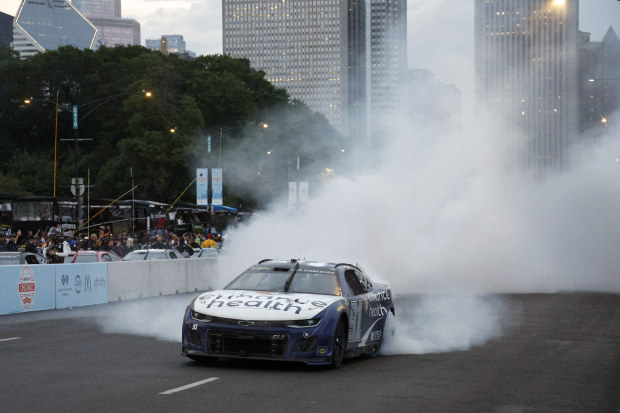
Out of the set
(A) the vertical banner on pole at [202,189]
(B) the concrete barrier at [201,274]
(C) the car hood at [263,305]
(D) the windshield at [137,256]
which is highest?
(A) the vertical banner on pole at [202,189]

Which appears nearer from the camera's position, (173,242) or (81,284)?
(81,284)

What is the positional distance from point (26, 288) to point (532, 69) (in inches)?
2142

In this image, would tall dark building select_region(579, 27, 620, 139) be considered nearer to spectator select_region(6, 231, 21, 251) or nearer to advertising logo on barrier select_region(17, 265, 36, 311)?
spectator select_region(6, 231, 21, 251)

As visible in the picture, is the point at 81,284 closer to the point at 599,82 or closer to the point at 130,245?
the point at 130,245

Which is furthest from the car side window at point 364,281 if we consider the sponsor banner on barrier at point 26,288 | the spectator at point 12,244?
the spectator at point 12,244

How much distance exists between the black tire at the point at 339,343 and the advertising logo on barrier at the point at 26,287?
460 inches

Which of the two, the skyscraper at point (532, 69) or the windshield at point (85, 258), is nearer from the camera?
the windshield at point (85, 258)

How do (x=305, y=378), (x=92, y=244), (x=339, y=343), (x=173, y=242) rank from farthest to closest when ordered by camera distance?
1. (x=173, y=242)
2. (x=92, y=244)
3. (x=339, y=343)
4. (x=305, y=378)

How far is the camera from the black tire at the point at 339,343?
1061 centimetres

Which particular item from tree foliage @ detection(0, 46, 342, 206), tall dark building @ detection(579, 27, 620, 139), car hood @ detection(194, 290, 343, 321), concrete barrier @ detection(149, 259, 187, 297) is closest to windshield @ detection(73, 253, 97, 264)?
concrete barrier @ detection(149, 259, 187, 297)

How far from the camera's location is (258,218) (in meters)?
32.2

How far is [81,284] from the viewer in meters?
22.8

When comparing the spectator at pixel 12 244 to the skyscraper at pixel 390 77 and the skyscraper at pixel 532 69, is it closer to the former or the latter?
the skyscraper at pixel 390 77

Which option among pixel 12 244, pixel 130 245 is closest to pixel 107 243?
pixel 130 245
